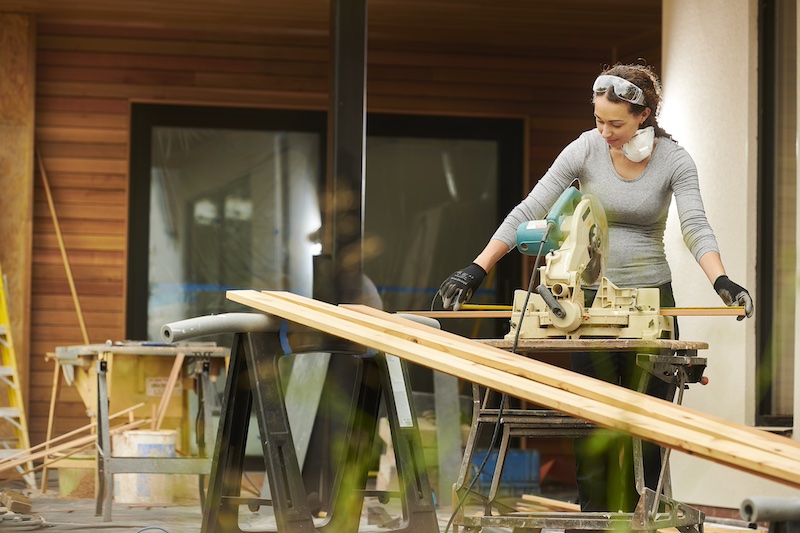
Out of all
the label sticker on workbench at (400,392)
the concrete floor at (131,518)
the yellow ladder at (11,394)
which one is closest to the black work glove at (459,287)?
the label sticker on workbench at (400,392)

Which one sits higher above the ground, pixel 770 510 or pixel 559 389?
pixel 559 389

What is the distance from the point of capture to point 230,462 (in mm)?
2426

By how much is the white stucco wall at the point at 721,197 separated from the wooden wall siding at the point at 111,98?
214 cm

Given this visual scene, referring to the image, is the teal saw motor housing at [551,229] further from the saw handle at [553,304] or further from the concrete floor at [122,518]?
the concrete floor at [122,518]

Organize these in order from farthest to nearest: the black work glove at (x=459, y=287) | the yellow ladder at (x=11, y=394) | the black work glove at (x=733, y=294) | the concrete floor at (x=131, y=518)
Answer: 1. the yellow ladder at (x=11, y=394)
2. the concrete floor at (x=131, y=518)
3. the black work glove at (x=459, y=287)
4. the black work glove at (x=733, y=294)

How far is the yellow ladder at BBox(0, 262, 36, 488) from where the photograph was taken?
5887 mm

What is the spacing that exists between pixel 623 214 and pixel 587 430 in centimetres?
65

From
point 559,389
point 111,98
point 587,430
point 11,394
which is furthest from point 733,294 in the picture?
point 111,98

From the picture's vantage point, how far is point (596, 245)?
3119 mm

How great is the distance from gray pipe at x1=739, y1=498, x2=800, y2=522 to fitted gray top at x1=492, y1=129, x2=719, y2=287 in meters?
1.64

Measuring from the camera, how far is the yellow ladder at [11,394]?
5.89m

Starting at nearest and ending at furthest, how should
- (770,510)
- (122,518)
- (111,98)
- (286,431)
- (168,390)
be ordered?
(770,510), (286,431), (122,518), (168,390), (111,98)

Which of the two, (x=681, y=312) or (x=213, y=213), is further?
(x=213, y=213)

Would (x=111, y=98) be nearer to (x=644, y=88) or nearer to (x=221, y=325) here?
(x=644, y=88)
